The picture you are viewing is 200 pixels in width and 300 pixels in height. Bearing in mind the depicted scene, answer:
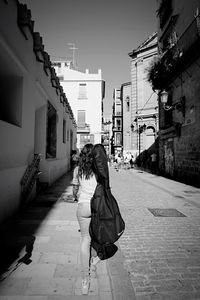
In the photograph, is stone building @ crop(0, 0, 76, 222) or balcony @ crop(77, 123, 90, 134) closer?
stone building @ crop(0, 0, 76, 222)

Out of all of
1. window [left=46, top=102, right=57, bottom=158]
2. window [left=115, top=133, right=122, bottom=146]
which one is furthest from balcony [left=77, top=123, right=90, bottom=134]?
window [left=46, top=102, right=57, bottom=158]

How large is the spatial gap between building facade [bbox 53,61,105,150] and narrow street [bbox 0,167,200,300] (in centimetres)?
3154

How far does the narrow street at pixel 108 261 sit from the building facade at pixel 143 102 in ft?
75.6

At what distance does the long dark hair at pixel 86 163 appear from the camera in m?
2.58

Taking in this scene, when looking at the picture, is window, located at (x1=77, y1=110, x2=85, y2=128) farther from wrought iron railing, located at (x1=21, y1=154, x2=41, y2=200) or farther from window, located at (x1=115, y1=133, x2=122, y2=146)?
wrought iron railing, located at (x1=21, y1=154, x2=41, y2=200)

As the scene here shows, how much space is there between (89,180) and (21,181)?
359 cm

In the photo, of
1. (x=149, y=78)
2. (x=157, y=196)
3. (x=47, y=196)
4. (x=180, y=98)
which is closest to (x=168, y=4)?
(x=149, y=78)

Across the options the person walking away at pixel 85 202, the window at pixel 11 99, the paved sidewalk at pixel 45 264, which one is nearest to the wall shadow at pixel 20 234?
the paved sidewalk at pixel 45 264

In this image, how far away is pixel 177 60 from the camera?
1244 centimetres

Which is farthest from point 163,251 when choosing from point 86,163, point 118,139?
point 118,139

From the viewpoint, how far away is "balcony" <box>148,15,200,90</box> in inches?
432

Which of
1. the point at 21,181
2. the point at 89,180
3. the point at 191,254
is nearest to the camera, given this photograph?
the point at 89,180

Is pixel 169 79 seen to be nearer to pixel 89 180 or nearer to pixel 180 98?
pixel 180 98

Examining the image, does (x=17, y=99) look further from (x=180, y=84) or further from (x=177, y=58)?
(x=180, y=84)
